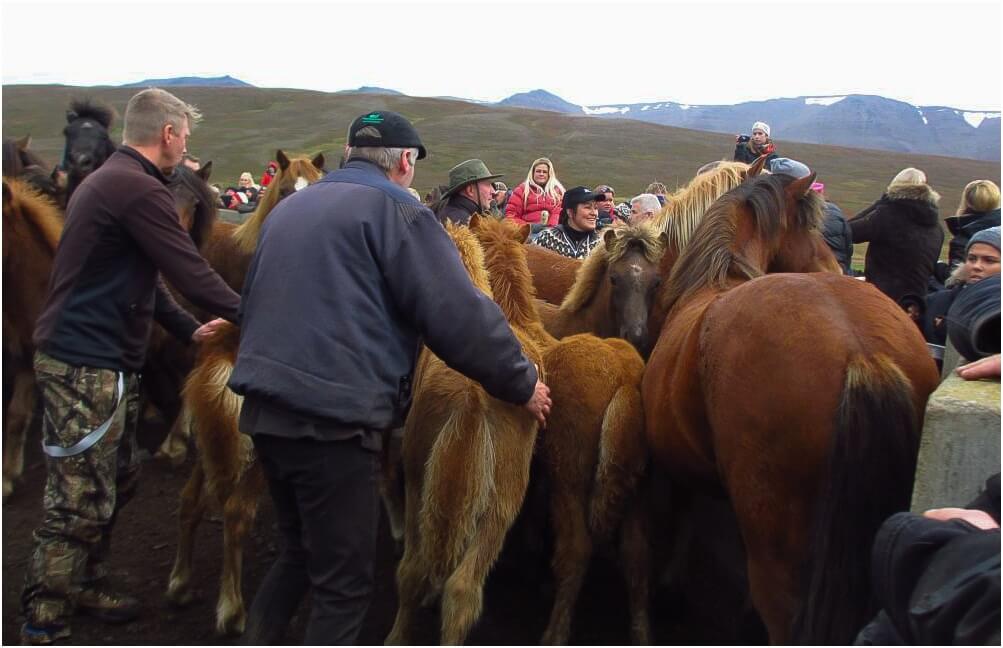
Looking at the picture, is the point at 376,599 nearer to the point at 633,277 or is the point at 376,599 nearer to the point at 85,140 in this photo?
the point at 633,277

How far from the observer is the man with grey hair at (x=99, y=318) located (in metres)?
3.53

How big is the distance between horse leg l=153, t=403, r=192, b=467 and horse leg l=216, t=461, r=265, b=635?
2559 millimetres

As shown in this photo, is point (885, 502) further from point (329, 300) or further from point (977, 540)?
point (329, 300)

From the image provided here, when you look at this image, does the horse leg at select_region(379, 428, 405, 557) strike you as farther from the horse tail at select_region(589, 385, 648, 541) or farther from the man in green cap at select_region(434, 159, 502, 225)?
the man in green cap at select_region(434, 159, 502, 225)

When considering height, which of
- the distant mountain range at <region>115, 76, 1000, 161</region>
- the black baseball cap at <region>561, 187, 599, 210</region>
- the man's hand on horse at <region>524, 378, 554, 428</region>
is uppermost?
the distant mountain range at <region>115, 76, 1000, 161</region>

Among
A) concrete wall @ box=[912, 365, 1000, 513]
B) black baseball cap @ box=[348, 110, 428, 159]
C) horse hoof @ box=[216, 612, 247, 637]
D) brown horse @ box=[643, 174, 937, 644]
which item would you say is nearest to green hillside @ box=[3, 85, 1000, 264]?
horse hoof @ box=[216, 612, 247, 637]

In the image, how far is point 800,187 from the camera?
4918mm

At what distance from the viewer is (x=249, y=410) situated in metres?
2.87

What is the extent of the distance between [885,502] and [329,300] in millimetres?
2117

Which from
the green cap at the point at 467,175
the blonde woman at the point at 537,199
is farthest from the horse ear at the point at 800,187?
the blonde woman at the point at 537,199

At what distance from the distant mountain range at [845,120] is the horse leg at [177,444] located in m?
111

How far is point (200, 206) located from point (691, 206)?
3739mm

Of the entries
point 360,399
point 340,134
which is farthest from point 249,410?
point 340,134

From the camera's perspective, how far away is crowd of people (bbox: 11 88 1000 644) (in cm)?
275
